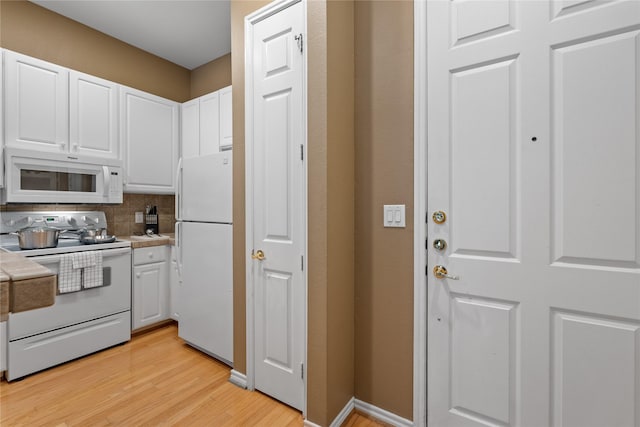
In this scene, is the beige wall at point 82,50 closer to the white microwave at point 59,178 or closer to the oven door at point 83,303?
the white microwave at point 59,178

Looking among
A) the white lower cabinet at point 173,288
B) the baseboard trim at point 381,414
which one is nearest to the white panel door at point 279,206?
the baseboard trim at point 381,414

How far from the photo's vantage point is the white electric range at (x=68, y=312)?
204 centimetres

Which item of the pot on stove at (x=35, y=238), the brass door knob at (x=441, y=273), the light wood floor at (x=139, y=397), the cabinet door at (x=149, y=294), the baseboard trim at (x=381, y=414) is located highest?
the pot on stove at (x=35, y=238)

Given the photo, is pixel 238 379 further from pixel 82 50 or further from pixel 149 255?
pixel 82 50

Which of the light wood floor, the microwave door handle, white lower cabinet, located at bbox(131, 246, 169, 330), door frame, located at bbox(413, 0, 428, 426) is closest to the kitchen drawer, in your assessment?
white lower cabinet, located at bbox(131, 246, 169, 330)

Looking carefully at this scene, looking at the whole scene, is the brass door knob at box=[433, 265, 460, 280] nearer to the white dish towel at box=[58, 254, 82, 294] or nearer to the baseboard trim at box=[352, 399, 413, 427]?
the baseboard trim at box=[352, 399, 413, 427]

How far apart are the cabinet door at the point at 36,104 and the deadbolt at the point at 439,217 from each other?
112 inches

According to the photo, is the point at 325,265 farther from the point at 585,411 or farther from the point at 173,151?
the point at 173,151

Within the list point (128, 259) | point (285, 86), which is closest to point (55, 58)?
point (128, 259)

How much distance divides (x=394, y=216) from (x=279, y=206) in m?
0.65

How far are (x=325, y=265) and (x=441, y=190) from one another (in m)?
0.67

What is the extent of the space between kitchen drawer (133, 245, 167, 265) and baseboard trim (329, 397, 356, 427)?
7.04ft

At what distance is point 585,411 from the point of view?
1184 mm

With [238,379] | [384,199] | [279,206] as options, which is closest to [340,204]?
[384,199]
